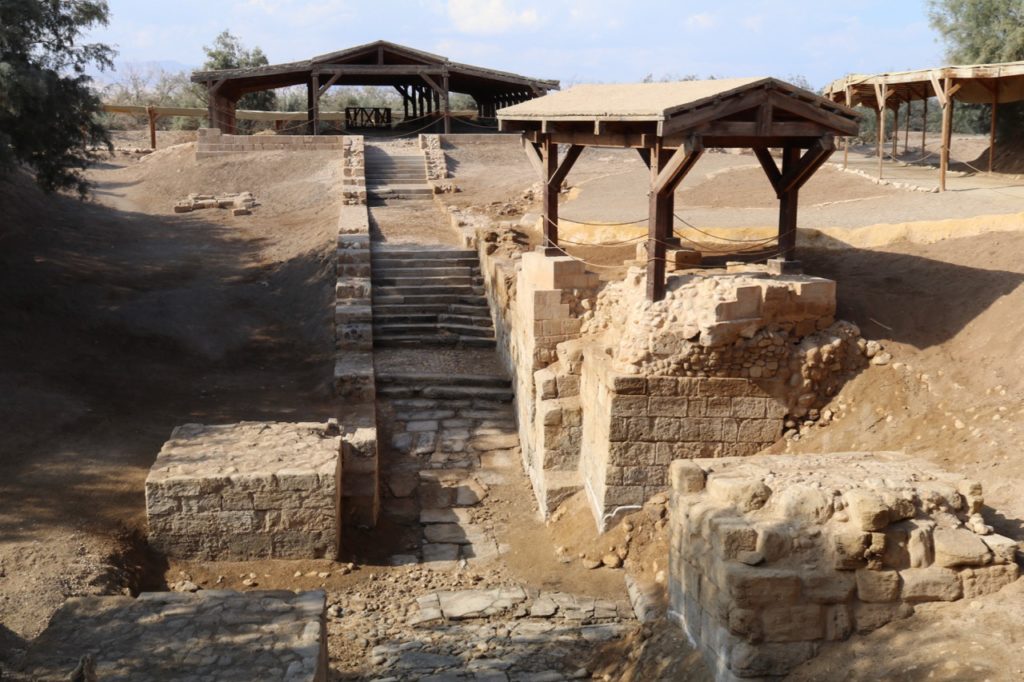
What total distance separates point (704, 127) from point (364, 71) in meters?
18.7

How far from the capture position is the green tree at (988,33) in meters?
21.7

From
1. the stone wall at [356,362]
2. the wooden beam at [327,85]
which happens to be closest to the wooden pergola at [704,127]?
the stone wall at [356,362]

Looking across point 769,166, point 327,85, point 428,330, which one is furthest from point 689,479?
point 327,85

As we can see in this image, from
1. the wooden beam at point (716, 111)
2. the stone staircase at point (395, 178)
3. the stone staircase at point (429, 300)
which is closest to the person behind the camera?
the wooden beam at point (716, 111)

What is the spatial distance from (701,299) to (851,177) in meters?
9.21

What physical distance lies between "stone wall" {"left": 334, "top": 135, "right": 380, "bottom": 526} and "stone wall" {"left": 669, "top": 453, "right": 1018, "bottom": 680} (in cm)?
452

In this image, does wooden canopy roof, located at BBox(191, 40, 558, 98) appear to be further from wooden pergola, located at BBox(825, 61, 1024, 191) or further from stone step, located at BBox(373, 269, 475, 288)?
stone step, located at BBox(373, 269, 475, 288)

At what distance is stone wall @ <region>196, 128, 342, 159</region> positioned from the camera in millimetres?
23594

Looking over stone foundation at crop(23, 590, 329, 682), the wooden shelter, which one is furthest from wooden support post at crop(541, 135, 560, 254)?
the wooden shelter

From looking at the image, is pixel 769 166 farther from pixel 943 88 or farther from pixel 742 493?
pixel 943 88

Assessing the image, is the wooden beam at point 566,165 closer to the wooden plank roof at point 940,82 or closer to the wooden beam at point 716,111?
the wooden beam at point 716,111

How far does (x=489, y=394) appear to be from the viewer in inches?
485

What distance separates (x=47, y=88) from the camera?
11.6m

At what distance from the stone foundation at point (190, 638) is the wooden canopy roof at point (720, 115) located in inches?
187
